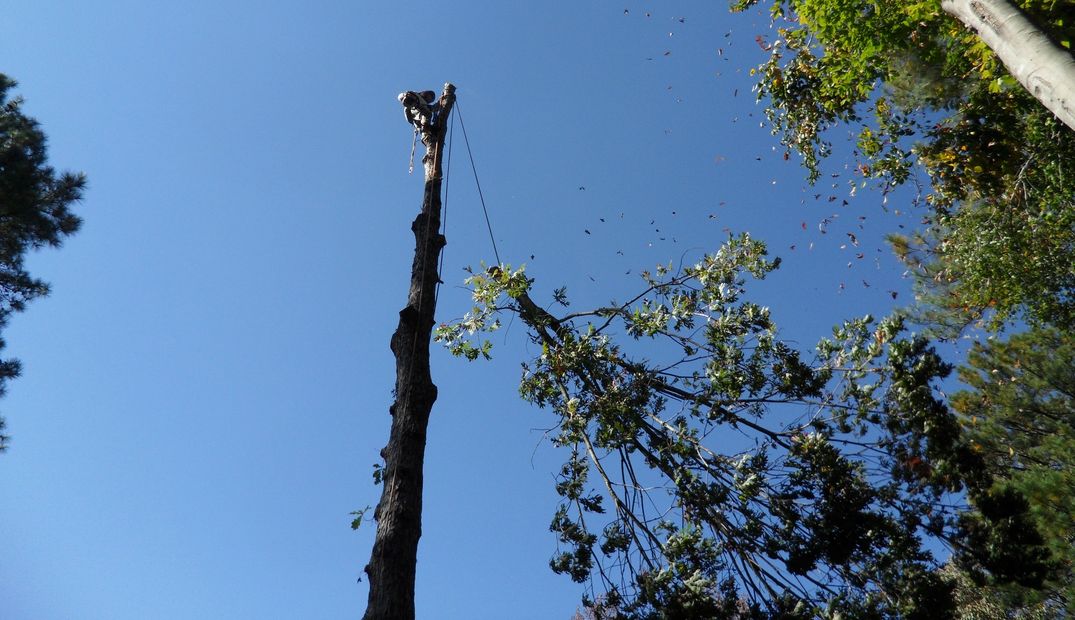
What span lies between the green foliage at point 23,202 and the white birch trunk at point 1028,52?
12007 mm

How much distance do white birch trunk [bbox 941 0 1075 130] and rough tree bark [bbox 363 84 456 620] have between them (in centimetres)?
403

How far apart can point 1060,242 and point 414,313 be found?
32.1 feet

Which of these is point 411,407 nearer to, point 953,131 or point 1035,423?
point 953,131

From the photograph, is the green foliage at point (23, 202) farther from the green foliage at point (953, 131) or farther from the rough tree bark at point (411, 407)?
the green foliage at point (953, 131)

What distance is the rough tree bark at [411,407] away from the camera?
390 cm

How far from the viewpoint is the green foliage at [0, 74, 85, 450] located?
10453mm

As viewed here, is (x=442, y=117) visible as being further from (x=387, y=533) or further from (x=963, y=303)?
(x=963, y=303)

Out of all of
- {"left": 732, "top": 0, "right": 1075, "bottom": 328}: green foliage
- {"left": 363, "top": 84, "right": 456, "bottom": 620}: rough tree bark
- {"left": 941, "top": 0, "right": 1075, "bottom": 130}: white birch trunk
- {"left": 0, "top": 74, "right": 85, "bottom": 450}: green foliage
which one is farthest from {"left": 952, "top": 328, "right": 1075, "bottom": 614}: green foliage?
{"left": 0, "top": 74, "right": 85, "bottom": 450}: green foliage

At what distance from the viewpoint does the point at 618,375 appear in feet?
23.1

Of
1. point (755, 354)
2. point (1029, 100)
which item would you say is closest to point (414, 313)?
point (755, 354)

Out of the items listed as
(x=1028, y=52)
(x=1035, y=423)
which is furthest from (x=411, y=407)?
(x=1035, y=423)

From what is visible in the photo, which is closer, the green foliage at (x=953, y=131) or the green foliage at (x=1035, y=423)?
the green foliage at (x=953, y=131)

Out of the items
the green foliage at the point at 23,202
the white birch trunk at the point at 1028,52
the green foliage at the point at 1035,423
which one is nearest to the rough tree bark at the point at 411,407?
the white birch trunk at the point at 1028,52

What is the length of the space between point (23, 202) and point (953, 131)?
13.4 m
